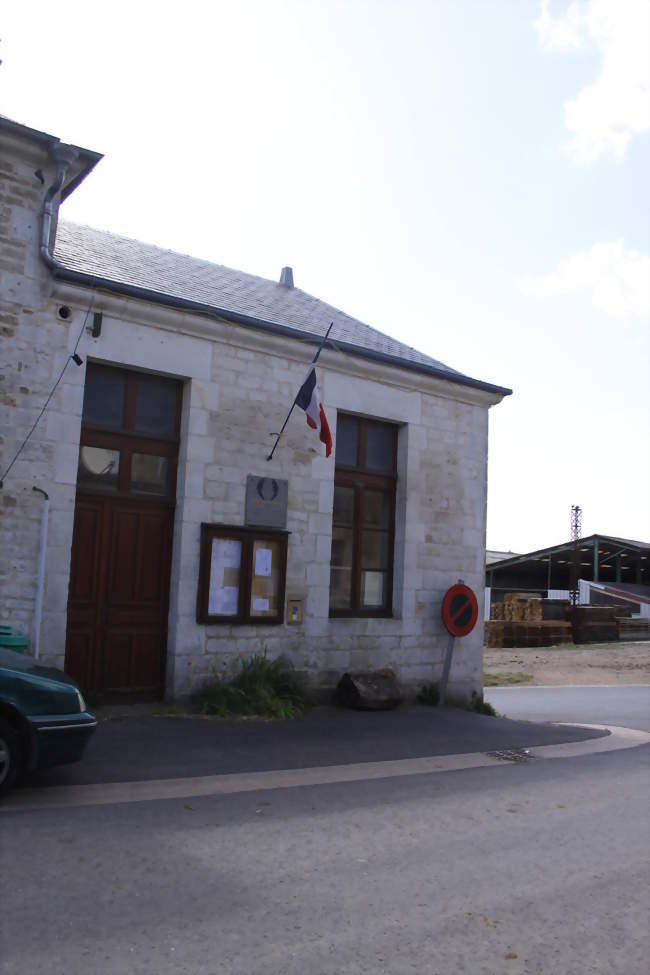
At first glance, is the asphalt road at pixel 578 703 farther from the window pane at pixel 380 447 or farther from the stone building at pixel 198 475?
the window pane at pixel 380 447

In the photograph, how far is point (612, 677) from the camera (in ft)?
71.6

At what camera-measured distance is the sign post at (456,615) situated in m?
12.1

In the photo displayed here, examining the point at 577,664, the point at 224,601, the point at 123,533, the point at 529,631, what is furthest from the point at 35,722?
the point at 529,631

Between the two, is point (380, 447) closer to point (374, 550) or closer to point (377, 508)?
point (377, 508)

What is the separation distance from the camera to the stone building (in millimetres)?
9117

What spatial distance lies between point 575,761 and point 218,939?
599 cm

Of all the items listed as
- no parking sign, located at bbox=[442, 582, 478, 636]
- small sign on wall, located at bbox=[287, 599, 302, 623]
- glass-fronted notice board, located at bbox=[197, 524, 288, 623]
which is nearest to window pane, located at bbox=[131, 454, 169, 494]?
glass-fronted notice board, located at bbox=[197, 524, 288, 623]

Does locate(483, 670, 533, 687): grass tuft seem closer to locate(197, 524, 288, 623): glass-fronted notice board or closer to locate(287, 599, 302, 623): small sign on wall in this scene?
locate(287, 599, 302, 623): small sign on wall

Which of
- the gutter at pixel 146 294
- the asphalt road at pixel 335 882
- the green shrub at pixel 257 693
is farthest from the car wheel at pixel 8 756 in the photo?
the gutter at pixel 146 294

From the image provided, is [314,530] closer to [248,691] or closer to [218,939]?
[248,691]

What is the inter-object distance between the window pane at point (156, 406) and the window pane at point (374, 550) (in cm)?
325

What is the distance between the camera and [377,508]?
40.0ft

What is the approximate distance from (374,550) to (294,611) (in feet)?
5.86

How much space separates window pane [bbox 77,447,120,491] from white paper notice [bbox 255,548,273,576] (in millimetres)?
1921
